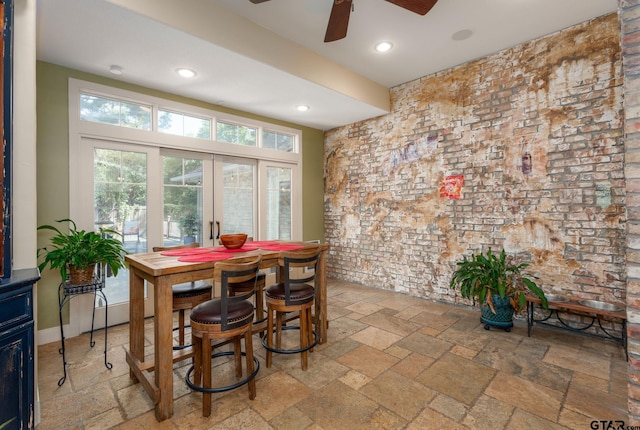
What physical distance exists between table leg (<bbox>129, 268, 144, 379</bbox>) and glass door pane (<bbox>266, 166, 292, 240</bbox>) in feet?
9.24

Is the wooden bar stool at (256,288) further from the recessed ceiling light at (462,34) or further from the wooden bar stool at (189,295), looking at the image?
the recessed ceiling light at (462,34)

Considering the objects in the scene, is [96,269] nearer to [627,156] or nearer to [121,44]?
[121,44]

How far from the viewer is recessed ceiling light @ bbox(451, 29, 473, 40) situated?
3.21 meters

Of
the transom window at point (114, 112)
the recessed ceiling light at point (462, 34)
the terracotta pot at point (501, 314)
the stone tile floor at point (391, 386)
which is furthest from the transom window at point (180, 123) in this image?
the terracotta pot at point (501, 314)

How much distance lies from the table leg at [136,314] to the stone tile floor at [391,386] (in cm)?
26

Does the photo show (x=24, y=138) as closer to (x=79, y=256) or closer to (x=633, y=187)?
(x=79, y=256)

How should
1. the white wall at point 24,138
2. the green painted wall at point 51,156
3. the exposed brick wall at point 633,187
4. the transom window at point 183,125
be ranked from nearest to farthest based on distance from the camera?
the exposed brick wall at point 633,187
the white wall at point 24,138
the green painted wall at point 51,156
the transom window at point 183,125

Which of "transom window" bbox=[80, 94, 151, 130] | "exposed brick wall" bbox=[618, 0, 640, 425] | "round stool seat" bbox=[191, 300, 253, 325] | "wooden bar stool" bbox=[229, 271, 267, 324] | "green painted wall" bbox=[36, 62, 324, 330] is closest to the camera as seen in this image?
"exposed brick wall" bbox=[618, 0, 640, 425]

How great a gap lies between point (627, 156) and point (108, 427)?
3.21 metres

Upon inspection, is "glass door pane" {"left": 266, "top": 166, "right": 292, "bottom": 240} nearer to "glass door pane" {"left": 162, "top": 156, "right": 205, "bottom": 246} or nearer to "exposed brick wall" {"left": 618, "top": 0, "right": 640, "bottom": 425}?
"glass door pane" {"left": 162, "top": 156, "right": 205, "bottom": 246}

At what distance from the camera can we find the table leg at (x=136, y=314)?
2262mm

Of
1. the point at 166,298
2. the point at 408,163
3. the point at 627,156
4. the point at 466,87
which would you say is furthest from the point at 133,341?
the point at 466,87

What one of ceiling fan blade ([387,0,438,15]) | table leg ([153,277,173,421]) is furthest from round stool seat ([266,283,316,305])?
ceiling fan blade ([387,0,438,15])

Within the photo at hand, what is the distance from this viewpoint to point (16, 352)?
60.2 inches
